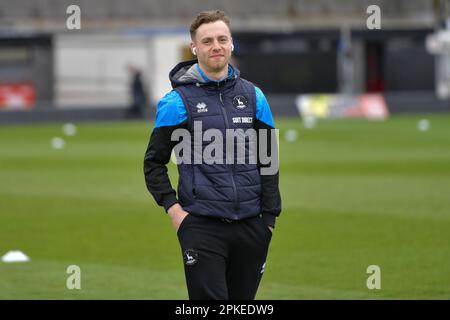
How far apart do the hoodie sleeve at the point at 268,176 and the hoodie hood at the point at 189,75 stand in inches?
9.0

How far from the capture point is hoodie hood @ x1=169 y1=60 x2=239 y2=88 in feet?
26.3

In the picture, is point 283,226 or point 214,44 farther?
point 283,226

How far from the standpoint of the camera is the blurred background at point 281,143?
13.7 metres

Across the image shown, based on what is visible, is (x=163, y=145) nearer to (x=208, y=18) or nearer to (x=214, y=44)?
(x=214, y=44)

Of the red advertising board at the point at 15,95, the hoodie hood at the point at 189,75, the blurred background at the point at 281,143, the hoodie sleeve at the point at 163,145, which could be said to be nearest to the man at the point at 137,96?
the blurred background at the point at 281,143

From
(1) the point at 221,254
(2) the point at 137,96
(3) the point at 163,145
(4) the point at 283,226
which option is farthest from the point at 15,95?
(1) the point at 221,254

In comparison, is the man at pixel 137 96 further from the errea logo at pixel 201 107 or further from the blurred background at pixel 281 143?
the errea logo at pixel 201 107

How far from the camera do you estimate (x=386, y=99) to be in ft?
165

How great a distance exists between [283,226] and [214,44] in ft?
31.3

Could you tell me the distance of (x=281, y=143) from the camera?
34.9m

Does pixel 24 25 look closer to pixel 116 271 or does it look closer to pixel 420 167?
pixel 420 167

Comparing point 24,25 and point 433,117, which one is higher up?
point 24,25

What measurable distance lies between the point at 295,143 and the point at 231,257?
26.7 metres

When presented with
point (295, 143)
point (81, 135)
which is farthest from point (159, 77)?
point (295, 143)
